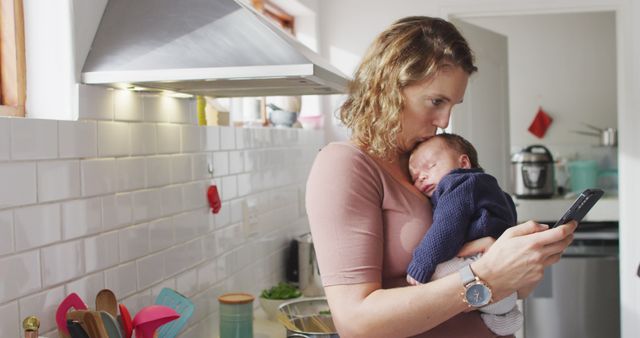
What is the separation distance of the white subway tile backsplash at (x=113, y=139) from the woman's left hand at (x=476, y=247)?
0.86 metres

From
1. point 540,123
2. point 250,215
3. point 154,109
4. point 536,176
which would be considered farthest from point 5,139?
point 540,123

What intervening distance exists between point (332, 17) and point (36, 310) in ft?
9.76

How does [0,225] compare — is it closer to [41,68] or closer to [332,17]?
[41,68]

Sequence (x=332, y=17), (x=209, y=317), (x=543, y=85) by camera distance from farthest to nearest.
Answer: (x=543, y=85), (x=332, y=17), (x=209, y=317)

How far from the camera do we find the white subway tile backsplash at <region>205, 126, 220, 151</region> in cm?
238

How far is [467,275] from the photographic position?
51.2 inches

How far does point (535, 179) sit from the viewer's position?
207 inches

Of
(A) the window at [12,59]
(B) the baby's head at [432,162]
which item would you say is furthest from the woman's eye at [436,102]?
(A) the window at [12,59]

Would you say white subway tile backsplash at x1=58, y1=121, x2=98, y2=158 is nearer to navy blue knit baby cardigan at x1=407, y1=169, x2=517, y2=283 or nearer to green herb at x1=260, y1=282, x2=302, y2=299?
navy blue knit baby cardigan at x1=407, y1=169, x2=517, y2=283

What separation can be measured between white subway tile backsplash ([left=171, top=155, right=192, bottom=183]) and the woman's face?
2.79 ft

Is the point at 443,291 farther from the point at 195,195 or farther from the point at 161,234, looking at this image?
the point at 195,195

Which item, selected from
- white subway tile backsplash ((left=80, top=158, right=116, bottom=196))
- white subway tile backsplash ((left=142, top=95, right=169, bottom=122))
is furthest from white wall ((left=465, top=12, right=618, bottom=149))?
white subway tile backsplash ((left=80, top=158, right=116, bottom=196))

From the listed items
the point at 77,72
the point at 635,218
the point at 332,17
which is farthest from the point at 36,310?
the point at 635,218

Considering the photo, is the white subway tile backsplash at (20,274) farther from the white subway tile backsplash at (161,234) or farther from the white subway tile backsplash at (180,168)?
the white subway tile backsplash at (180,168)
